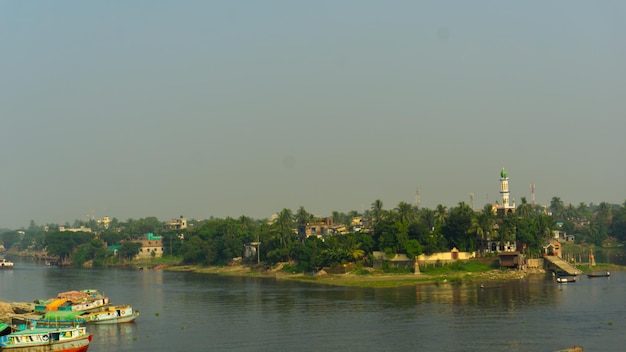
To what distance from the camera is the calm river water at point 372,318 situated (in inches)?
1987

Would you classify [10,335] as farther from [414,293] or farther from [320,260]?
[320,260]

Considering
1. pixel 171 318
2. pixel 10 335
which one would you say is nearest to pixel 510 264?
pixel 171 318

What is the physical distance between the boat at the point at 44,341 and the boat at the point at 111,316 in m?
12.8

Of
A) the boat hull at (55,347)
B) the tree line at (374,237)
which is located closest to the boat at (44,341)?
Result: the boat hull at (55,347)

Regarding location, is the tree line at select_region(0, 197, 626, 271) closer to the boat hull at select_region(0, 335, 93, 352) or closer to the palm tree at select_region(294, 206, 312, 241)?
the palm tree at select_region(294, 206, 312, 241)

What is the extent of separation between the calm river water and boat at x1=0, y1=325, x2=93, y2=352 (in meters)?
2.78

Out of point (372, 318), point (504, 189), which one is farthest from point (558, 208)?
point (372, 318)

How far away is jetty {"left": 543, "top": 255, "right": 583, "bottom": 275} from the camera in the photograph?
307ft

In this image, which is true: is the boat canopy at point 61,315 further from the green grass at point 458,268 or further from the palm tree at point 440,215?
the palm tree at point 440,215

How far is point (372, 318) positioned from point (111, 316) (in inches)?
896

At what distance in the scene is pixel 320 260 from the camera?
98.1 meters

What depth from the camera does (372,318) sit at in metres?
60.5

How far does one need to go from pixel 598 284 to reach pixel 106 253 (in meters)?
110

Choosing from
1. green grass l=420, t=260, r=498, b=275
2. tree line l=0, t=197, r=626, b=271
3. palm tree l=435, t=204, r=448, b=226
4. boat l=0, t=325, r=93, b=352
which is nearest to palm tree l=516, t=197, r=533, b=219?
tree line l=0, t=197, r=626, b=271
